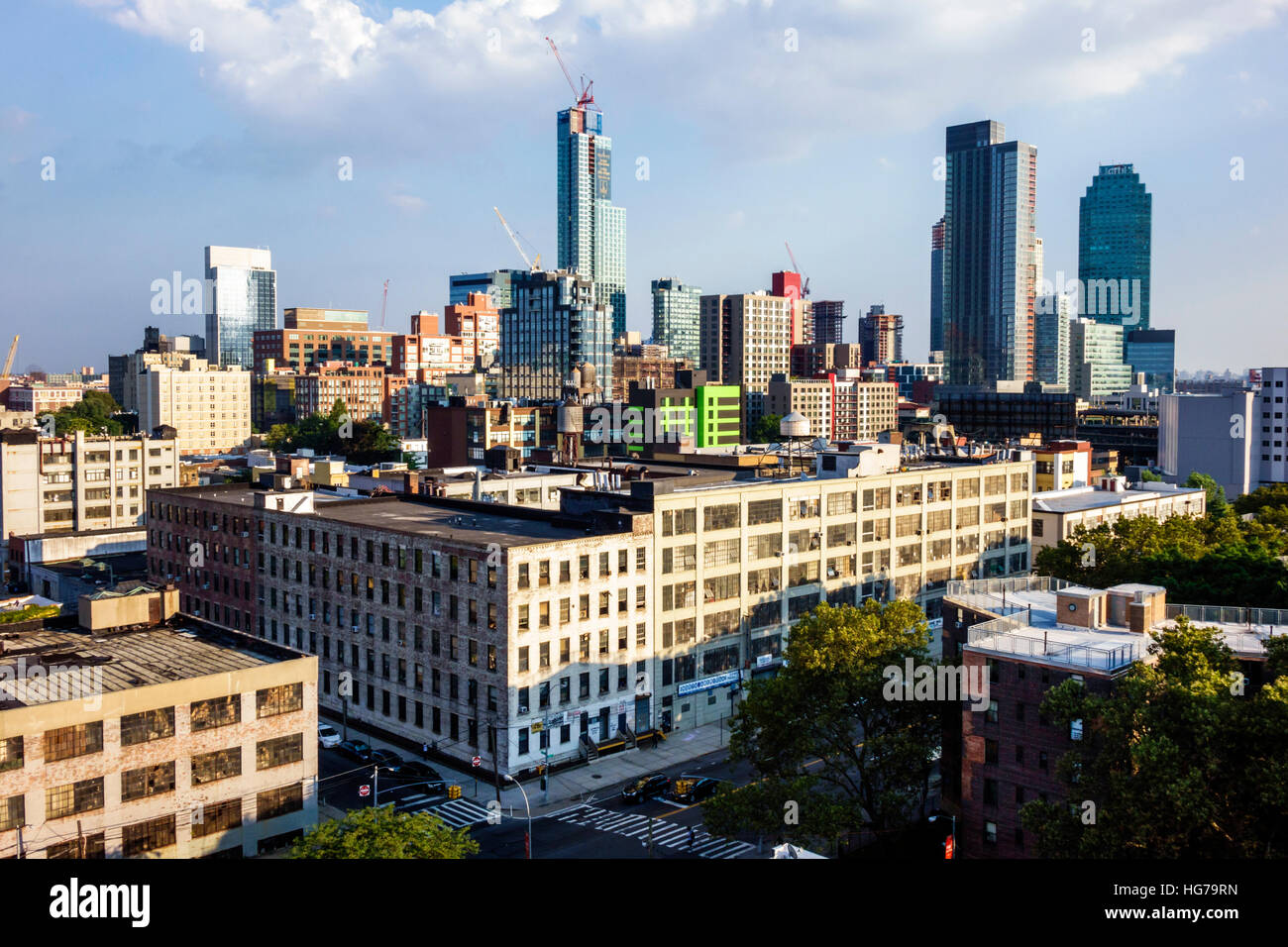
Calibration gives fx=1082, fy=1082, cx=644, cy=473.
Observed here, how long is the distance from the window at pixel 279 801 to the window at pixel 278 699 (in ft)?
11.3

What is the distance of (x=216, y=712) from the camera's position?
150 feet

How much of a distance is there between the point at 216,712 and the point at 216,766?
88.2 inches

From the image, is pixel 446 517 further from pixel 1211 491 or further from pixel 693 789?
pixel 1211 491

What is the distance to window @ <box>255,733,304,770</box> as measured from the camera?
47.0 meters

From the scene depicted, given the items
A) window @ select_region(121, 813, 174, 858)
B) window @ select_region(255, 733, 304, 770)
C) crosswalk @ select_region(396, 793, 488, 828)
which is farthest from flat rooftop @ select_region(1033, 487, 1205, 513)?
window @ select_region(121, 813, 174, 858)

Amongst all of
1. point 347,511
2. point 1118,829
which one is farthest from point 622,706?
point 1118,829

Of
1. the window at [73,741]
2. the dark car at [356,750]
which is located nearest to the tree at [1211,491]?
the dark car at [356,750]

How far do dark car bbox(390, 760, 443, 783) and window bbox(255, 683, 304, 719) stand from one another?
16.7m

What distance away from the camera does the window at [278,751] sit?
154 feet

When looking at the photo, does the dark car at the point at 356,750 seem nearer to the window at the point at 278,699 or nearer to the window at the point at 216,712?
the window at the point at 278,699

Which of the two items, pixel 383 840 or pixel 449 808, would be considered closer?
pixel 383 840

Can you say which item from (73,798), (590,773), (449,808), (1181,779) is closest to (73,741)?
(73,798)

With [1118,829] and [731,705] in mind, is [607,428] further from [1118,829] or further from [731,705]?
[1118,829]
